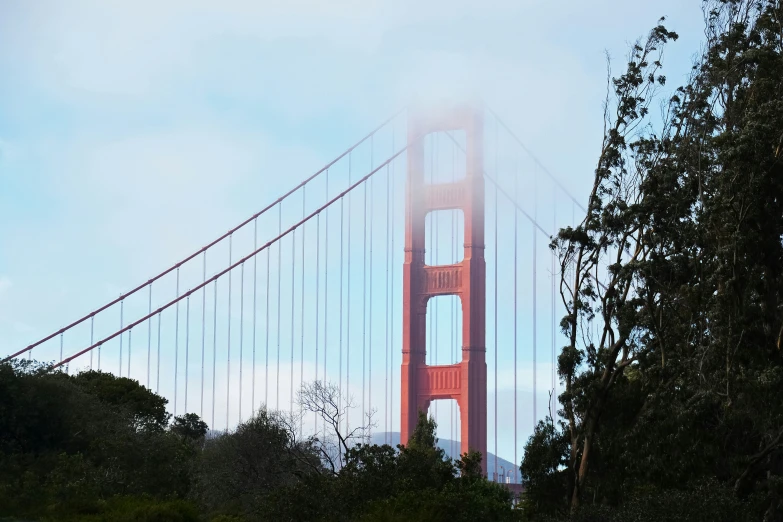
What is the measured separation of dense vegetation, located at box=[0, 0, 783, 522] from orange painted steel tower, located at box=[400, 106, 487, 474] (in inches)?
769

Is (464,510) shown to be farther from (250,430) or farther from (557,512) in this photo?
(250,430)

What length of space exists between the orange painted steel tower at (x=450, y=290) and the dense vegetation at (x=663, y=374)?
769 inches

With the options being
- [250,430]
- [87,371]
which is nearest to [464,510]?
[250,430]

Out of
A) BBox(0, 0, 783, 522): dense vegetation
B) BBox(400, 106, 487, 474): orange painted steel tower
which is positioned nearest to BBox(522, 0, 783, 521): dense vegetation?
BBox(0, 0, 783, 522): dense vegetation

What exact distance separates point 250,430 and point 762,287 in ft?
46.1

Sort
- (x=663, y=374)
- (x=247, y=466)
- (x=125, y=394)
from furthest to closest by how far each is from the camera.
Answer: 1. (x=125, y=394)
2. (x=247, y=466)
3. (x=663, y=374)

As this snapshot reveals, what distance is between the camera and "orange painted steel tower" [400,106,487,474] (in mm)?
49531

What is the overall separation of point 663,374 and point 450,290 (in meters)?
27.4

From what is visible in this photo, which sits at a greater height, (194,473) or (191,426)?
(191,426)

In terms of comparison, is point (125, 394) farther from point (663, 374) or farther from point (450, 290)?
point (663, 374)

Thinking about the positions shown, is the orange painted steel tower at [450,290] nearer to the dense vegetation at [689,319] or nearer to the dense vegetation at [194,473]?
the dense vegetation at [194,473]

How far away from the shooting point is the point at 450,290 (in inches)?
2030

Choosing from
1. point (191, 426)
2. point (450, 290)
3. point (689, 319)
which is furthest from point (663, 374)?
point (191, 426)

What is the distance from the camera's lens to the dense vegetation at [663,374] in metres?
23.1
